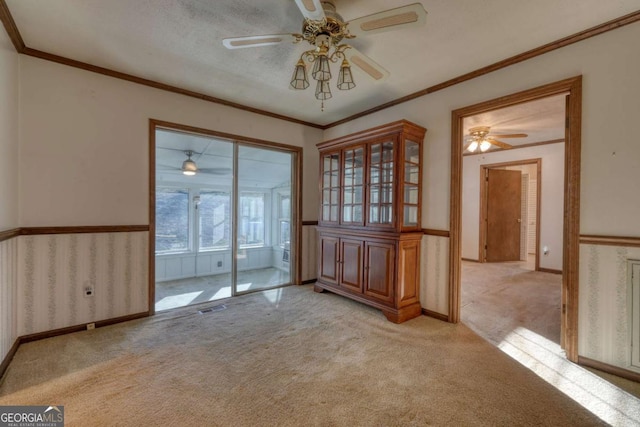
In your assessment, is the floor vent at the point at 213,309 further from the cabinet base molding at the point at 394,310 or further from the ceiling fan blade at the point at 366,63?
the ceiling fan blade at the point at 366,63

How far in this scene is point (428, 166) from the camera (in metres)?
3.11

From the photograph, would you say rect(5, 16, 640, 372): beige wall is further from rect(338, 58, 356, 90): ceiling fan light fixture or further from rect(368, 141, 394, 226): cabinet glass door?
rect(338, 58, 356, 90): ceiling fan light fixture

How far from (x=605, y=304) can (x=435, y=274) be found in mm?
1297

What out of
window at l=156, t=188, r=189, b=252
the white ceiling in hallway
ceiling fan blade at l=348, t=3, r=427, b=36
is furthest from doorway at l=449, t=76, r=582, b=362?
window at l=156, t=188, r=189, b=252

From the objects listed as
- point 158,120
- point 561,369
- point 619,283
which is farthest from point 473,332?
point 158,120

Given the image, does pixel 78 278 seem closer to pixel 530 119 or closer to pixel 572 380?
pixel 572 380

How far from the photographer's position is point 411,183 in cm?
308

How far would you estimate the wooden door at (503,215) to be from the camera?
6051 millimetres

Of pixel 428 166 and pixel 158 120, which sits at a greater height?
pixel 158 120

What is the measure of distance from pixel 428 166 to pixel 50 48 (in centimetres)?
376

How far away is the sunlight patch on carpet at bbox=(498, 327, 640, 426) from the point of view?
5.23ft

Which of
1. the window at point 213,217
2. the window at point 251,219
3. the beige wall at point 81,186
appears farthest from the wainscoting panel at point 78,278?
the window at point 213,217

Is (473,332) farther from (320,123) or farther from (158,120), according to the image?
(158,120)

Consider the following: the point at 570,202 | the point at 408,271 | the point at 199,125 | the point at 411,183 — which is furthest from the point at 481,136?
the point at 199,125
